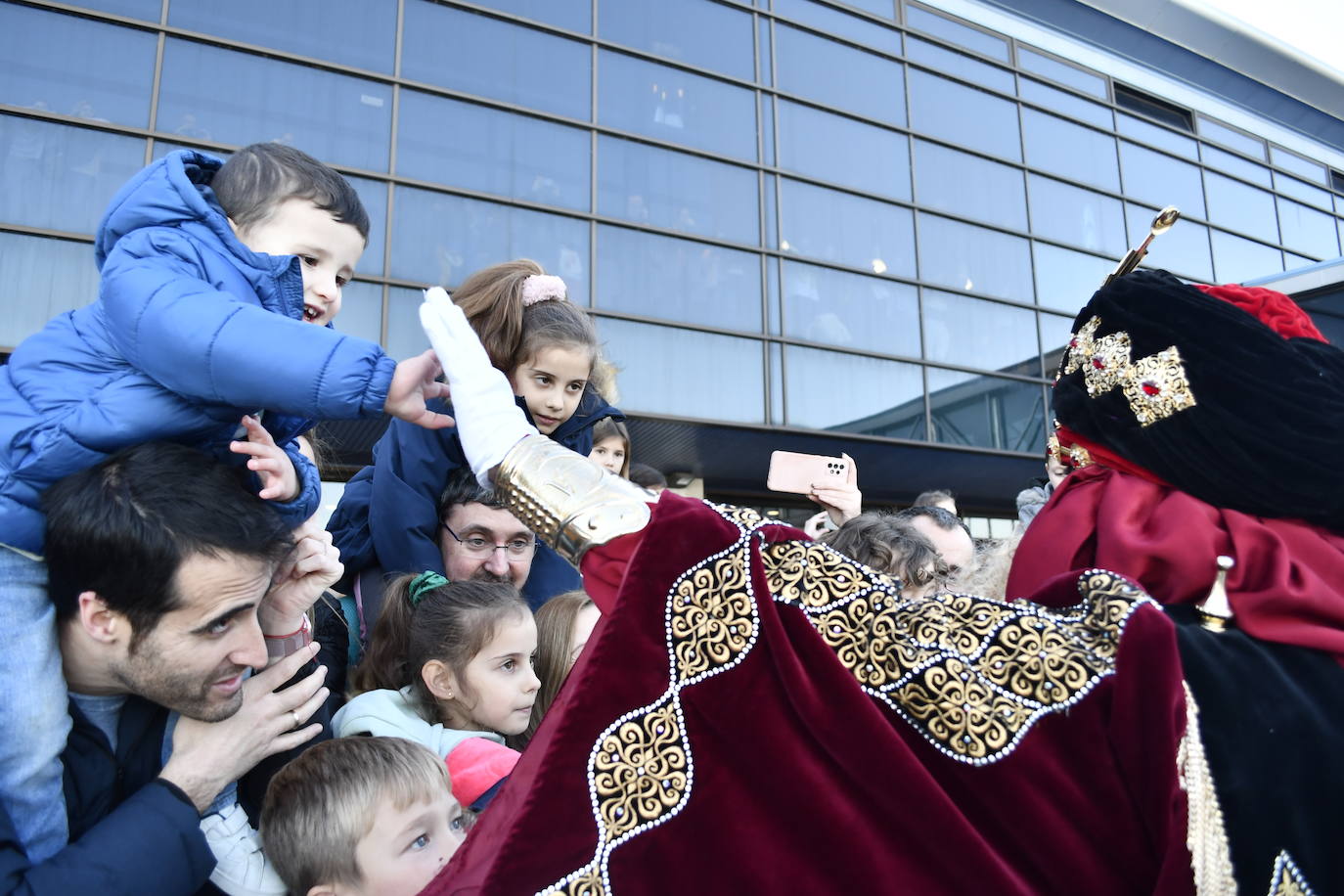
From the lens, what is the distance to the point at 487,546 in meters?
2.98

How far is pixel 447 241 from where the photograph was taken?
31.8 ft

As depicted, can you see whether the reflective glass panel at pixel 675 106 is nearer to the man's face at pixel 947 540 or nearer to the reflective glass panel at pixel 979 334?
the reflective glass panel at pixel 979 334

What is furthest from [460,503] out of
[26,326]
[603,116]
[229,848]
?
[603,116]

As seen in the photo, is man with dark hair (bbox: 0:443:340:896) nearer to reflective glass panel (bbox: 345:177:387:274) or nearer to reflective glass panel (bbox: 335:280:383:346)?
reflective glass panel (bbox: 335:280:383:346)

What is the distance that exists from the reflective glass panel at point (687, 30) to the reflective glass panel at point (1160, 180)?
6.33 meters

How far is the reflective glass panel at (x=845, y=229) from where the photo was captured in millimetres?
11531

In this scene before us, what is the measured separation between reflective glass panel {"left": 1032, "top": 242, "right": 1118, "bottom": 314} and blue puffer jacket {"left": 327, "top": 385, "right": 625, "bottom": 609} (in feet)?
38.2

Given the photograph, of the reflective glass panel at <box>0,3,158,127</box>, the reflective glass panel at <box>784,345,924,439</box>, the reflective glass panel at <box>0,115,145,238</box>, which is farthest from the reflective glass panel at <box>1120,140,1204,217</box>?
the reflective glass panel at <box>0,115,145,238</box>

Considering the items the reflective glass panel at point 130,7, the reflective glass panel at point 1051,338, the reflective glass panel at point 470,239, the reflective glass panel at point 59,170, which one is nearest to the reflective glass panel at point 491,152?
the reflective glass panel at point 470,239

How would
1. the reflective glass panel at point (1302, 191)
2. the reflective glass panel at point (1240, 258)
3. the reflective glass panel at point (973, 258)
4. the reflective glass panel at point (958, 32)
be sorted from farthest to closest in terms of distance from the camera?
the reflective glass panel at point (1302, 191) → the reflective glass panel at point (1240, 258) → the reflective glass panel at point (958, 32) → the reflective glass panel at point (973, 258)

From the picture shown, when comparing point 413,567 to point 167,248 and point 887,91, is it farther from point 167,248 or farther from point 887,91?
point 887,91

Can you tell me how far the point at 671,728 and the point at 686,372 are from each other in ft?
30.1

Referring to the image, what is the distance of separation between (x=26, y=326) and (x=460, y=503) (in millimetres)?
7033

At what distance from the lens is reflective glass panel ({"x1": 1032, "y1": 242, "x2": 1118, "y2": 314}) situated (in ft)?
43.4
